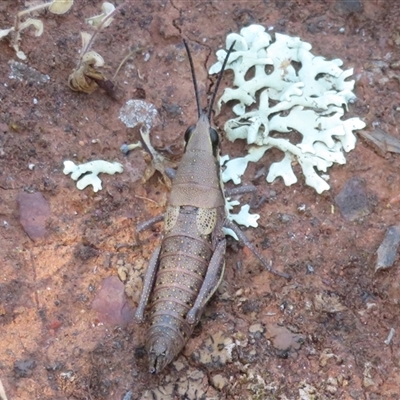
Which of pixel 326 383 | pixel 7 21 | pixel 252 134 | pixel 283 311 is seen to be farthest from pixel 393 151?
pixel 7 21

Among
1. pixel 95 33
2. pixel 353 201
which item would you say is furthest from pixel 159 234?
pixel 95 33

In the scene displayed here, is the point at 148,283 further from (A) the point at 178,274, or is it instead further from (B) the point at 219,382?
(B) the point at 219,382

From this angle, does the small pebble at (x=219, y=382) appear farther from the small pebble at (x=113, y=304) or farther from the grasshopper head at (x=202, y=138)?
the grasshopper head at (x=202, y=138)

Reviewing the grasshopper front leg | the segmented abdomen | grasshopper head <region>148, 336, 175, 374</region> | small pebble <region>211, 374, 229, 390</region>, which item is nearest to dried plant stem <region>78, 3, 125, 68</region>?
the segmented abdomen

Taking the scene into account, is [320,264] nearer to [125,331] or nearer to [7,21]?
[125,331]

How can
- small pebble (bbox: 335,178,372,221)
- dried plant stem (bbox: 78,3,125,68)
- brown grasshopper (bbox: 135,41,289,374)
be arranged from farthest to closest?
dried plant stem (bbox: 78,3,125,68)
small pebble (bbox: 335,178,372,221)
brown grasshopper (bbox: 135,41,289,374)

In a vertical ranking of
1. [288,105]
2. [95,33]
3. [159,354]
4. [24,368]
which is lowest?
[24,368]

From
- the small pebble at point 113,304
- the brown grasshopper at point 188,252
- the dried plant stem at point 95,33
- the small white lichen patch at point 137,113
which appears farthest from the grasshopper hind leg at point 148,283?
the dried plant stem at point 95,33

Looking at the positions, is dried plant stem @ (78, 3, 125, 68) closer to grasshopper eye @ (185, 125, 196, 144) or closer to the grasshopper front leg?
grasshopper eye @ (185, 125, 196, 144)
